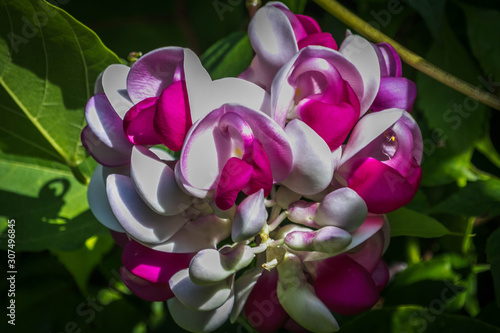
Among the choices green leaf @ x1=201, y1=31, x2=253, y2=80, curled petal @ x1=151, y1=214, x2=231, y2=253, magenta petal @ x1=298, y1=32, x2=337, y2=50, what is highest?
magenta petal @ x1=298, y1=32, x2=337, y2=50

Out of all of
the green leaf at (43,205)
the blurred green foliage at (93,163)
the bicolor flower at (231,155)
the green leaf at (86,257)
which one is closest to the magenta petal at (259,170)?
the bicolor flower at (231,155)

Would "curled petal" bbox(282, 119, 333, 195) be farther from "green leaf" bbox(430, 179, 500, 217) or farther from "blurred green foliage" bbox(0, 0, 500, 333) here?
"green leaf" bbox(430, 179, 500, 217)

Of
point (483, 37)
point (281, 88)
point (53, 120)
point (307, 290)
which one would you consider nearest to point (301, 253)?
point (307, 290)

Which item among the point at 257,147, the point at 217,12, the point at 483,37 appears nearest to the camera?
the point at 257,147

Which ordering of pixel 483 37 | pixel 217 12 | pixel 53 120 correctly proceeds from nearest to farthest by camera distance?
pixel 53 120 < pixel 483 37 < pixel 217 12

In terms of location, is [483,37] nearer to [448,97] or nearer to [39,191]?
[448,97]

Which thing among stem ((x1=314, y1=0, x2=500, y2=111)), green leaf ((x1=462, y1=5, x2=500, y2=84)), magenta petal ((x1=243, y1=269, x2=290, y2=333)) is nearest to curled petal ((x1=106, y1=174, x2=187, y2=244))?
magenta petal ((x1=243, y1=269, x2=290, y2=333))
